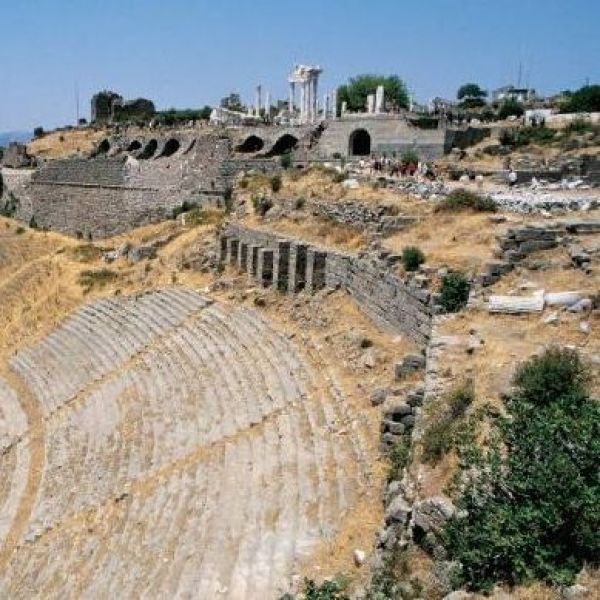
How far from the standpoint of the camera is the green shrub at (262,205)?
2464 cm

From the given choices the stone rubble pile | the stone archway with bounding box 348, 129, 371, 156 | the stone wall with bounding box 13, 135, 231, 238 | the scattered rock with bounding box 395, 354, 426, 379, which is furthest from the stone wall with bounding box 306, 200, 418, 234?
the stone archway with bounding box 348, 129, 371, 156

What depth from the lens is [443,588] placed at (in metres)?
6.39

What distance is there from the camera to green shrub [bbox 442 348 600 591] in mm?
6105

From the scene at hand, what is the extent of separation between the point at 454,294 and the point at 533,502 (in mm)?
6544

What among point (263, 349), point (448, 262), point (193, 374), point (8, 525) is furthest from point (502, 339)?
point (8, 525)

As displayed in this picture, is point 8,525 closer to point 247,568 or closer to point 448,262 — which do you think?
point 247,568

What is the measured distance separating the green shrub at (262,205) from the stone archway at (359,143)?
11918 millimetres

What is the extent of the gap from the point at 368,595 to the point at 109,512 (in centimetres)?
697

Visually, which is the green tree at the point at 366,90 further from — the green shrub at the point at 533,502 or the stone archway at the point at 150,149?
the green shrub at the point at 533,502

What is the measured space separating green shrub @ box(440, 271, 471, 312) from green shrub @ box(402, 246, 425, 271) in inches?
71.6

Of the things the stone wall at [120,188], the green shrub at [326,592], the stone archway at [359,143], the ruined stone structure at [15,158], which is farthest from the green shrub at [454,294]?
the ruined stone structure at [15,158]

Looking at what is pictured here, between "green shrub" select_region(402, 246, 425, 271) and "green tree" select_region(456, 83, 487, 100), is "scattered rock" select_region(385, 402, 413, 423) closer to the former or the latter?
"green shrub" select_region(402, 246, 425, 271)

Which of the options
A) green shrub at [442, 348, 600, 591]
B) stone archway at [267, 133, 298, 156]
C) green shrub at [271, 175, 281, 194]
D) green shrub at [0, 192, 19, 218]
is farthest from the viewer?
green shrub at [0, 192, 19, 218]

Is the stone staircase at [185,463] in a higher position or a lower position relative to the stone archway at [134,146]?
lower
